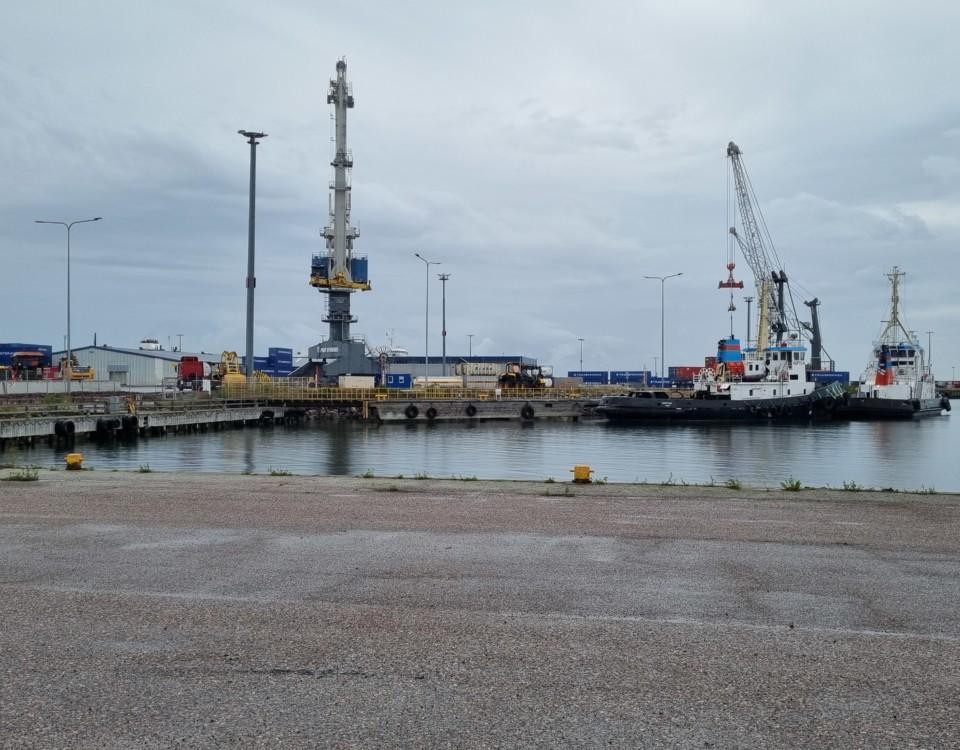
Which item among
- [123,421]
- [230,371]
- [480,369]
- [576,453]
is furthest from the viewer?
[480,369]

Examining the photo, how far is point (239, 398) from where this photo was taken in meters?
71.6

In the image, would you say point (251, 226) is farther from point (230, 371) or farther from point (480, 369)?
point (480, 369)

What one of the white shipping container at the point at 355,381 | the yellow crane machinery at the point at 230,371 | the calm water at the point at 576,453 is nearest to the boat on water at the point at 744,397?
the calm water at the point at 576,453

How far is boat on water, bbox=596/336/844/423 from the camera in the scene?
223ft

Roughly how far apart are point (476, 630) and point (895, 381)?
8315cm

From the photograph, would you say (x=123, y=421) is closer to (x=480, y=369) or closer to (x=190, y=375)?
(x=190, y=375)

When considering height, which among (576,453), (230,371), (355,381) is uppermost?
(230,371)

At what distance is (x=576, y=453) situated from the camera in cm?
4350

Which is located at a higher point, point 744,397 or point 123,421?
point 744,397

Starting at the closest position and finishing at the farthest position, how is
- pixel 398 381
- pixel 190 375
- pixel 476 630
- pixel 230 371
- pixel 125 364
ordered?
pixel 476 630
pixel 230 371
pixel 190 375
pixel 398 381
pixel 125 364

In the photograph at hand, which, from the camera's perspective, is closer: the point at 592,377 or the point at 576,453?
the point at 576,453

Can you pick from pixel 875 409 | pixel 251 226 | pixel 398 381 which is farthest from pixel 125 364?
pixel 875 409

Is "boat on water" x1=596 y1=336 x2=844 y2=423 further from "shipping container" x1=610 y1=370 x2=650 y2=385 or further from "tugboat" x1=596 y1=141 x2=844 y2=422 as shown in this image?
"shipping container" x1=610 y1=370 x2=650 y2=385

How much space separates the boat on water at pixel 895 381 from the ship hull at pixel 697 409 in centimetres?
920
